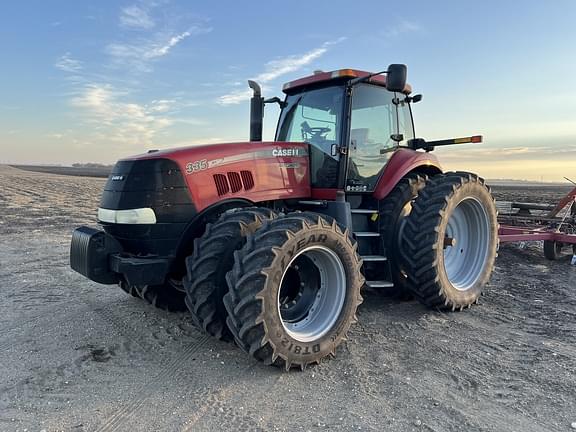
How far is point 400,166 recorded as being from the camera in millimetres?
5469

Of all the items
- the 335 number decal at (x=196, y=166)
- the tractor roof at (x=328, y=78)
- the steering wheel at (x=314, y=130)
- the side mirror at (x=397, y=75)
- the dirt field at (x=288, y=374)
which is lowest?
the dirt field at (x=288, y=374)

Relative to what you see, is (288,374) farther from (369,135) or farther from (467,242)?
(467,242)

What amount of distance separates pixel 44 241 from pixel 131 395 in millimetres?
7410

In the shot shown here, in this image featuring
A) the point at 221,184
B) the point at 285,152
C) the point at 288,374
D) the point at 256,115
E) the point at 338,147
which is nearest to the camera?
the point at 288,374

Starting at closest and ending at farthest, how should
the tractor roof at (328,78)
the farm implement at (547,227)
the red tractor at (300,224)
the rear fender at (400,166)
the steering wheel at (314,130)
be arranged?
the red tractor at (300,224) < the tractor roof at (328,78) < the steering wheel at (314,130) < the rear fender at (400,166) < the farm implement at (547,227)

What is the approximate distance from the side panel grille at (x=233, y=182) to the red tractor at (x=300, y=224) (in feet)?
0.04

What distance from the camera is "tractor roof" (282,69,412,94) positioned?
4.98 m

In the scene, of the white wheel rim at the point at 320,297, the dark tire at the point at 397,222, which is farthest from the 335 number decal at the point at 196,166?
the dark tire at the point at 397,222

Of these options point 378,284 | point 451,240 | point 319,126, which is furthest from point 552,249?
point 319,126

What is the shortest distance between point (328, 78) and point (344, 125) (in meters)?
0.56

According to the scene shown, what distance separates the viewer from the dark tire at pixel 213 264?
3.76 m

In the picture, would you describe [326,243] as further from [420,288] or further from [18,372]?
[18,372]

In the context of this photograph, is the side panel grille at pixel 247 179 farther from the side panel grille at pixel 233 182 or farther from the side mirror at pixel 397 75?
the side mirror at pixel 397 75

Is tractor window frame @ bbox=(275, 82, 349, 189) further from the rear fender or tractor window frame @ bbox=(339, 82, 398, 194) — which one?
the rear fender
